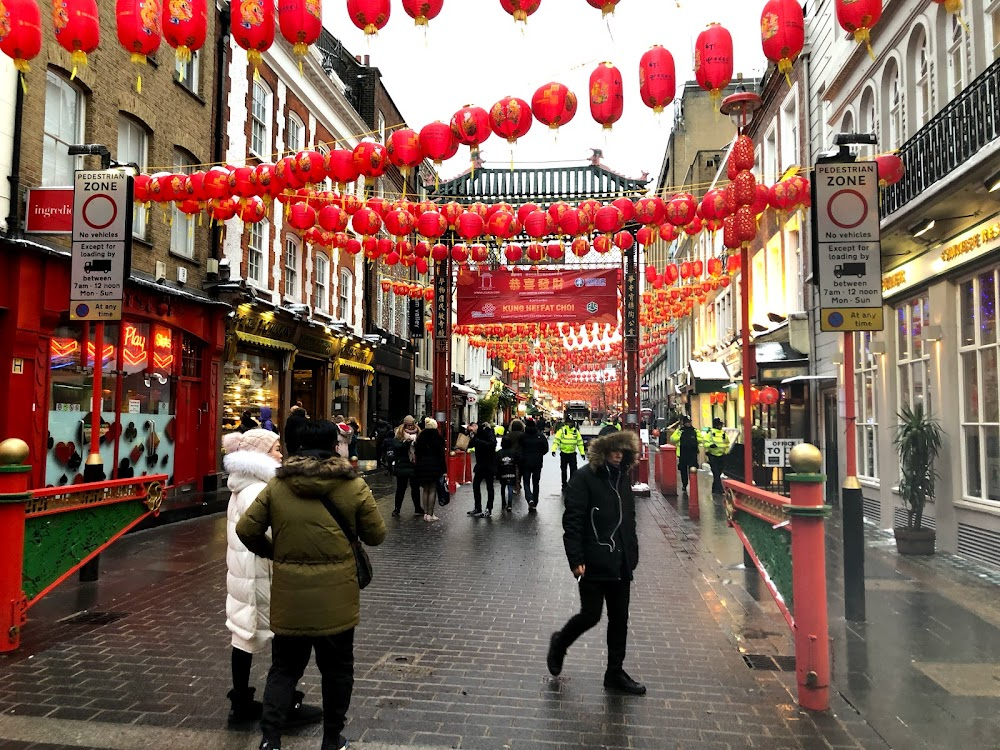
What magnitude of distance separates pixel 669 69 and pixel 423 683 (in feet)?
19.6

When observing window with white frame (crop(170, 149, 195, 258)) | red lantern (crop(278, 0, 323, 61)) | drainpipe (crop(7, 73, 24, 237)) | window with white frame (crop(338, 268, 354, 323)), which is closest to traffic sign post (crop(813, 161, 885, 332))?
red lantern (crop(278, 0, 323, 61))

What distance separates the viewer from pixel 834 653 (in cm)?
557

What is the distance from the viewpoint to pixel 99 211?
7.90m

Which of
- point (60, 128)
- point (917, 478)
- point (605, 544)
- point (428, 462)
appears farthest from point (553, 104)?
point (60, 128)

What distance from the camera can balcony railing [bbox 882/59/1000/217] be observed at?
809cm

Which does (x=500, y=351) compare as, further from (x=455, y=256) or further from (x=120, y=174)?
(x=120, y=174)

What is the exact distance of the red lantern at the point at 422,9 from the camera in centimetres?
602

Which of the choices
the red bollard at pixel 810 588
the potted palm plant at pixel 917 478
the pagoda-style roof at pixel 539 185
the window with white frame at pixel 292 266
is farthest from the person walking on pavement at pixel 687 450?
the red bollard at pixel 810 588

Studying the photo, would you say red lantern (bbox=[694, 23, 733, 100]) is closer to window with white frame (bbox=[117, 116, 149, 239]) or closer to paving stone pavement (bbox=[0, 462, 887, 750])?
paving stone pavement (bbox=[0, 462, 887, 750])

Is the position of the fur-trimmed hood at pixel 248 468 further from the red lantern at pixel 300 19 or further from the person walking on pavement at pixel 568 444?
the person walking on pavement at pixel 568 444

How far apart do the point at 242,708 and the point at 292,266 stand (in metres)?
16.8

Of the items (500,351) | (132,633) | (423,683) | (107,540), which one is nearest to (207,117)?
(107,540)

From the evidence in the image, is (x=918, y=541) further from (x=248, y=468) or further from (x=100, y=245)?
(x=100, y=245)

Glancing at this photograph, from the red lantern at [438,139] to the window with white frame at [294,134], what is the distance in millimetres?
12483
